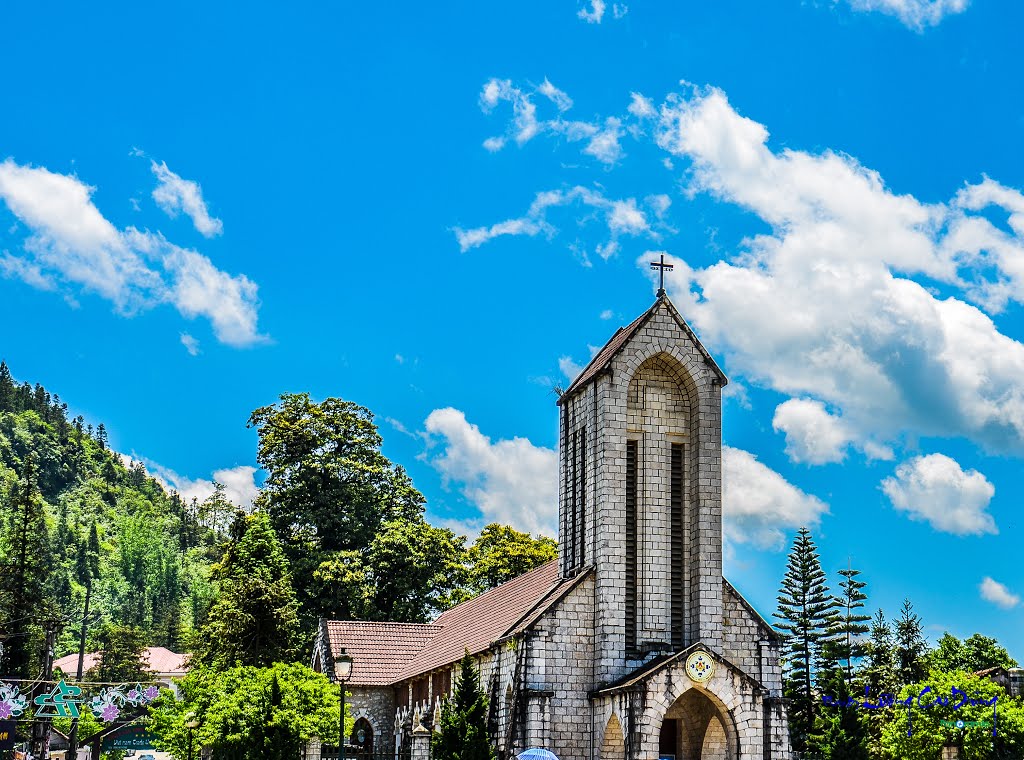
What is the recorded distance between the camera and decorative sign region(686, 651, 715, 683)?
108 ft

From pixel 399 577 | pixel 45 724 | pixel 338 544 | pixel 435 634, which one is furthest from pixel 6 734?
pixel 338 544

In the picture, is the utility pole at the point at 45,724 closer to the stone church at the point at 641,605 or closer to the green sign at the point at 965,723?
the stone church at the point at 641,605

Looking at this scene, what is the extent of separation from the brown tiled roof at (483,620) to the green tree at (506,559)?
906cm

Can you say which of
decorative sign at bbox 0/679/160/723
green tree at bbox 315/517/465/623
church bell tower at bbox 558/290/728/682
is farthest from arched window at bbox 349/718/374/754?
decorative sign at bbox 0/679/160/723

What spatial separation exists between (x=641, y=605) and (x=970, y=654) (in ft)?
134

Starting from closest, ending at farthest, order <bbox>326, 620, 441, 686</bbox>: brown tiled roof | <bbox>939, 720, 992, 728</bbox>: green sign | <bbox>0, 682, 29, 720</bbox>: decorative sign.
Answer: <bbox>0, 682, 29, 720</bbox>: decorative sign, <bbox>939, 720, 992, 728</bbox>: green sign, <bbox>326, 620, 441, 686</bbox>: brown tiled roof

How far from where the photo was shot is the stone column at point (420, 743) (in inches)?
1560

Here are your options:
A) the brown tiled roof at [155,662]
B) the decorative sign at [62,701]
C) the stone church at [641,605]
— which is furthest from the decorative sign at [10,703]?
the brown tiled roof at [155,662]

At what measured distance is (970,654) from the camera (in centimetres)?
6888

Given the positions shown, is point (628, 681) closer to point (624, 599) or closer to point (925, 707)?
point (624, 599)

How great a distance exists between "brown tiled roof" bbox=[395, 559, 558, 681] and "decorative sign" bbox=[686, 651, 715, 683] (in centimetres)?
560

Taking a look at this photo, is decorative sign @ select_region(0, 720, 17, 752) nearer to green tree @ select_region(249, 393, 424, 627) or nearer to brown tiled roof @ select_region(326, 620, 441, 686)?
brown tiled roof @ select_region(326, 620, 441, 686)

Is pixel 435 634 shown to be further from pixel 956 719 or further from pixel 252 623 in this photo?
pixel 956 719

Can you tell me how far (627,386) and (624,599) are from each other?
21.1 feet
